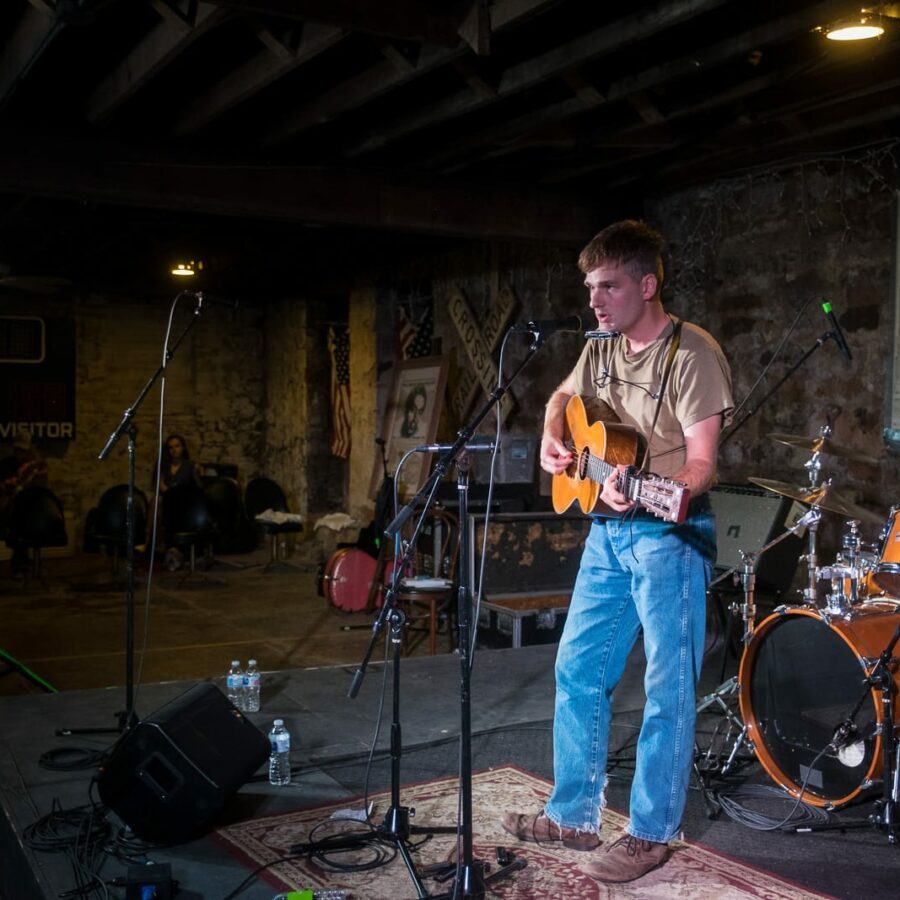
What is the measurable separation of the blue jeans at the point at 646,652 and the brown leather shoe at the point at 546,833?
0.24ft

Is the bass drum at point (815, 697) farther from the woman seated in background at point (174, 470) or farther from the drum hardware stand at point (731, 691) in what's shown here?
the woman seated in background at point (174, 470)

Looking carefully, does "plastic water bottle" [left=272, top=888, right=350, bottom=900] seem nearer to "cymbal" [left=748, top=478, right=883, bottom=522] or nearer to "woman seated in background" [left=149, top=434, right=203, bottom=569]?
"cymbal" [left=748, top=478, right=883, bottom=522]

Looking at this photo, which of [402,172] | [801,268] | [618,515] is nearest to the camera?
[618,515]

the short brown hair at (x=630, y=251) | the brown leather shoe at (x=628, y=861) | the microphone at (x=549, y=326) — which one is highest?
the short brown hair at (x=630, y=251)

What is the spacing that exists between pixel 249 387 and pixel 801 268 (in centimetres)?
957

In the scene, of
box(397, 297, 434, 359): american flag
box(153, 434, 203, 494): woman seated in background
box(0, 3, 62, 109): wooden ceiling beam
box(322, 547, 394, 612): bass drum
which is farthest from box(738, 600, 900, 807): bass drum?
box(153, 434, 203, 494): woman seated in background

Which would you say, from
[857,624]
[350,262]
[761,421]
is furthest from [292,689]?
[350,262]

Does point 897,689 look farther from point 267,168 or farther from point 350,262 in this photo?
point 350,262

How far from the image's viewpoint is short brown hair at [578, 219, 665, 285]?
117 inches

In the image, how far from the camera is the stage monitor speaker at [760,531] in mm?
5668

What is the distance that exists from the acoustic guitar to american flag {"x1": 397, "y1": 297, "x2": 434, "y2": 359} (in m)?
7.76

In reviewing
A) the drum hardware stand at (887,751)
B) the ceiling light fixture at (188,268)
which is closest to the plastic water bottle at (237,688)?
the drum hardware stand at (887,751)

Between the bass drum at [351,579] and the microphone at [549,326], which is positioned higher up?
the microphone at [549,326]

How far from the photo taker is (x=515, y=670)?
18.1 feet
